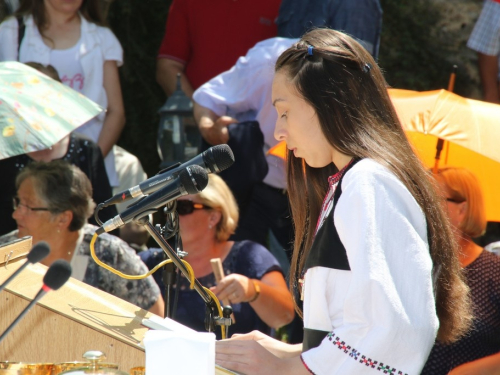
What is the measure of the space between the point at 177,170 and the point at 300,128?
1.33ft

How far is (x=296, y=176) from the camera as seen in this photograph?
8.81ft

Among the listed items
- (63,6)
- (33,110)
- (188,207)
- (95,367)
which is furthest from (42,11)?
(95,367)

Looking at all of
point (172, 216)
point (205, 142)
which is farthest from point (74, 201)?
point (172, 216)

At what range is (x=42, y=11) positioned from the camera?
5145 mm

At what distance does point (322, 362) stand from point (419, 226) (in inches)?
16.9

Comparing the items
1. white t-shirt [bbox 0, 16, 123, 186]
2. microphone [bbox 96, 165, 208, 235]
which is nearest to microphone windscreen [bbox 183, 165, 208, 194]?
microphone [bbox 96, 165, 208, 235]

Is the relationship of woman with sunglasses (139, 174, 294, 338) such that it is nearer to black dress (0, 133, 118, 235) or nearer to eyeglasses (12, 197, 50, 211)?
black dress (0, 133, 118, 235)

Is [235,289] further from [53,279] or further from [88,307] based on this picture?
[53,279]

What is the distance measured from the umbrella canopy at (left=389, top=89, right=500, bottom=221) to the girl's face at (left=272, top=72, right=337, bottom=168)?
2078 mm

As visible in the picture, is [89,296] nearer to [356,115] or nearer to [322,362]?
[322,362]

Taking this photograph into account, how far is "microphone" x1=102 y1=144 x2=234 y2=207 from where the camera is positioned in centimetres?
241

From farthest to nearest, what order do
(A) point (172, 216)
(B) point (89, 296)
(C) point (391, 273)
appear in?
(A) point (172, 216)
(B) point (89, 296)
(C) point (391, 273)

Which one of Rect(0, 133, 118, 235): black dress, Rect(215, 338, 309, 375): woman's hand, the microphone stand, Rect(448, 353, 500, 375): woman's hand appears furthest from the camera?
Rect(0, 133, 118, 235): black dress

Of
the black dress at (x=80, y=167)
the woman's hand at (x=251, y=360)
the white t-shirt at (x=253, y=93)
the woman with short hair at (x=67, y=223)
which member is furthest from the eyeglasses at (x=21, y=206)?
the woman's hand at (x=251, y=360)
